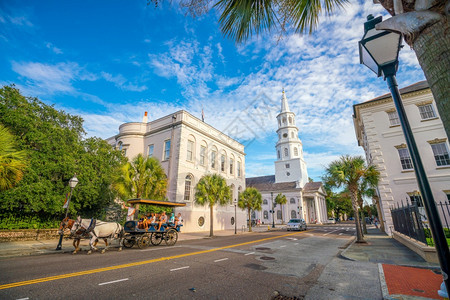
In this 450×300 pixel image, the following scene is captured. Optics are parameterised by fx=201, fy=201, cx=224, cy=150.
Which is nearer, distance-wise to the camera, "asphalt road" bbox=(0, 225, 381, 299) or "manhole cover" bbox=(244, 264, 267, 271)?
"asphalt road" bbox=(0, 225, 381, 299)

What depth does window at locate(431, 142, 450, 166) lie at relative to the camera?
1695cm

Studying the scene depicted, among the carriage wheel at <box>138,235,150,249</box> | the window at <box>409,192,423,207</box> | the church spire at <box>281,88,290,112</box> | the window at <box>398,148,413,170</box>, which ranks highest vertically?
the church spire at <box>281,88,290,112</box>

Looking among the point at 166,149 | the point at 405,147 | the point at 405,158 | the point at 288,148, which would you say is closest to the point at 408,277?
the point at 405,158

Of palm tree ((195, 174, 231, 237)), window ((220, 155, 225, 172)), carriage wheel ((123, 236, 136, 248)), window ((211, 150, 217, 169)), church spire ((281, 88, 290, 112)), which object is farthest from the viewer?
church spire ((281, 88, 290, 112))

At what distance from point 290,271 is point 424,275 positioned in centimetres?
413

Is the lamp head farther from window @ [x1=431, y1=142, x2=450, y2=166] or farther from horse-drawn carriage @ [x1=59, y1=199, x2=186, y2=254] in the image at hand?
window @ [x1=431, y1=142, x2=450, y2=166]

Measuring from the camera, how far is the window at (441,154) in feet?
55.6

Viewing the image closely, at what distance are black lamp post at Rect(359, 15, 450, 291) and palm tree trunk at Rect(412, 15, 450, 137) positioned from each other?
1494mm

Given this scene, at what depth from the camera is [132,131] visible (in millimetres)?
30219

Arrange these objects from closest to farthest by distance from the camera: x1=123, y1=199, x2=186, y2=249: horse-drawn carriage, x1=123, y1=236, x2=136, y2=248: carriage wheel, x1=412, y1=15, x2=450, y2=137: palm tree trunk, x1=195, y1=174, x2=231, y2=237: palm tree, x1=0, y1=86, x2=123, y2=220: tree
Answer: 1. x1=412, y1=15, x2=450, y2=137: palm tree trunk
2. x1=123, y1=199, x2=186, y2=249: horse-drawn carriage
3. x1=123, y1=236, x2=136, y2=248: carriage wheel
4. x1=0, y1=86, x2=123, y2=220: tree
5. x1=195, y1=174, x2=231, y2=237: palm tree

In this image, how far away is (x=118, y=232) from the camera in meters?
11.1

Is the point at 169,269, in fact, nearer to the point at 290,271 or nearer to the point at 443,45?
the point at 290,271

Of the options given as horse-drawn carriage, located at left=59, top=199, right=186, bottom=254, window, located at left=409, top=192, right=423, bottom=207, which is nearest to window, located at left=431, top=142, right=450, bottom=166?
window, located at left=409, top=192, right=423, bottom=207

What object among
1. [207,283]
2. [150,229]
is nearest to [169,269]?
[207,283]
